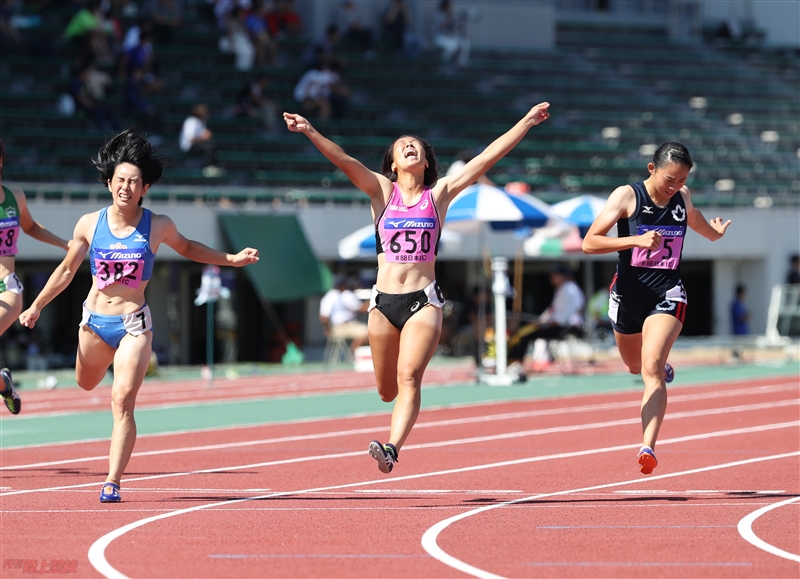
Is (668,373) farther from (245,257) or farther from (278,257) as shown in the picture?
(278,257)

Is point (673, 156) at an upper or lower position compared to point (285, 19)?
lower

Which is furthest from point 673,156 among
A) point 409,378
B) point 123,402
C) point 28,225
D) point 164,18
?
point 164,18

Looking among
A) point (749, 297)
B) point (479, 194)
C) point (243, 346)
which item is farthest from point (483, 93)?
point (479, 194)

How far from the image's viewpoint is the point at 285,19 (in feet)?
101

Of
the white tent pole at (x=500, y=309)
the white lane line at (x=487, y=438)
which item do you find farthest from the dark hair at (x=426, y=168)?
the white tent pole at (x=500, y=309)

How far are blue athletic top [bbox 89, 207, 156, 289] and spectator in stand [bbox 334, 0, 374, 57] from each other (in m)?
23.9

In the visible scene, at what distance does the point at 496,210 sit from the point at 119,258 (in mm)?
10462

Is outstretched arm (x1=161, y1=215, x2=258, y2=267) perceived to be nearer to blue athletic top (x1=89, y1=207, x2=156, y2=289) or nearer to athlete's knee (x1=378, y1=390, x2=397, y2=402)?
blue athletic top (x1=89, y1=207, x2=156, y2=289)

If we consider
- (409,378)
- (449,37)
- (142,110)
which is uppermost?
(449,37)

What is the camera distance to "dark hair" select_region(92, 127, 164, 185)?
748cm

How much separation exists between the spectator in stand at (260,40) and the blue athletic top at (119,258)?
2172cm

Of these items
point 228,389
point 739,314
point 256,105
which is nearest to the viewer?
point 228,389

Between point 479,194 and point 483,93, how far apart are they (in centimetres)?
1301

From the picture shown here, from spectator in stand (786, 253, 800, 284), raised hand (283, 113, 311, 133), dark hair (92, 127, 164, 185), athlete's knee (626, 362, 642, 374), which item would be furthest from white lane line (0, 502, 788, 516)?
spectator in stand (786, 253, 800, 284)
